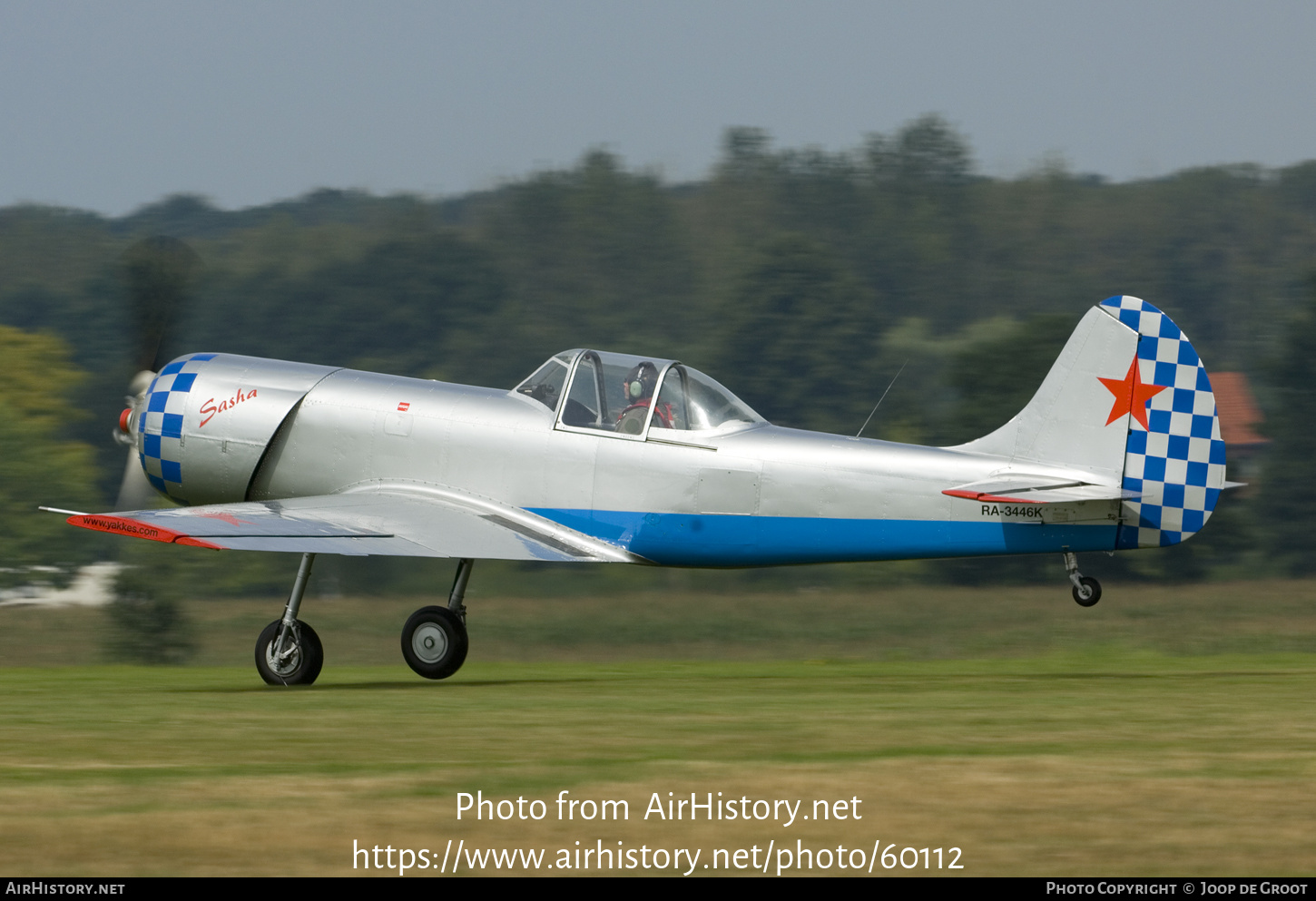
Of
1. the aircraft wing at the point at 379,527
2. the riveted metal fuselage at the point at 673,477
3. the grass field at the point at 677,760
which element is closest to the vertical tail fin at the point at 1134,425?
the riveted metal fuselage at the point at 673,477

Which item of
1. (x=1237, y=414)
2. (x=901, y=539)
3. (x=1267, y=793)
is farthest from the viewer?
(x=1237, y=414)

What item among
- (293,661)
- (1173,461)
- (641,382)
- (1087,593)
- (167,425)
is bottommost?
(293,661)

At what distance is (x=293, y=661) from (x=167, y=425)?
280cm

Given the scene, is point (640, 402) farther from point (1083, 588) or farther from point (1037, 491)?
point (1083, 588)

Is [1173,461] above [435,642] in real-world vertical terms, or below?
above

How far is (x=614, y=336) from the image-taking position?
232ft

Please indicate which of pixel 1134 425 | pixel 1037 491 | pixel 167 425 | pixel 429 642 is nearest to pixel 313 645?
pixel 429 642

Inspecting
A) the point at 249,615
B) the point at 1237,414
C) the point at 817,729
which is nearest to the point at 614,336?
the point at 1237,414

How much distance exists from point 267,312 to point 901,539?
206 ft

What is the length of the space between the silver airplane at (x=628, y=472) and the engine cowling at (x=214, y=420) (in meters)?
0.02

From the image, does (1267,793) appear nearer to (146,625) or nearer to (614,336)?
(146,625)

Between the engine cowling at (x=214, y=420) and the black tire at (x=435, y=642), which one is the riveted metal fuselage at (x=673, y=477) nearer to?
the engine cowling at (x=214, y=420)

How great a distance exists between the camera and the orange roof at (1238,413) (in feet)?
172

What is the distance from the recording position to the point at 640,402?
12797 mm
